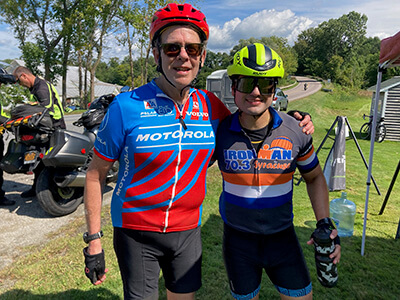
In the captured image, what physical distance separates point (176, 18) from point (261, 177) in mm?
1142

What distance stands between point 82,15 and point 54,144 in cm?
1993

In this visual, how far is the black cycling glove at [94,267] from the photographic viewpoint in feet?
5.89

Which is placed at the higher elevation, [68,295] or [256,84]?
[256,84]

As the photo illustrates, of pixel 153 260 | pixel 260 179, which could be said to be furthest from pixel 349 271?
pixel 153 260

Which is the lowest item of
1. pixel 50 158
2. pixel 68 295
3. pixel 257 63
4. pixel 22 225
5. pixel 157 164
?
pixel 68 295

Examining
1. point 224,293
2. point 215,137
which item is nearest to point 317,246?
point 215,137

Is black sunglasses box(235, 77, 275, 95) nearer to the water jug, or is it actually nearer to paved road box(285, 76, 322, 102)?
the water jug

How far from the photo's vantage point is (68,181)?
436 cm

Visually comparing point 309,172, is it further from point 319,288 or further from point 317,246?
point 319,288

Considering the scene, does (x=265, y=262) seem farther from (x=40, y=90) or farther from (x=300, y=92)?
(x=300, y=92)

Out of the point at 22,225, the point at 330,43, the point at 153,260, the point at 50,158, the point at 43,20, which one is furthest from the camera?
the point at 330,43

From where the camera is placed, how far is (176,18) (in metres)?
1.74

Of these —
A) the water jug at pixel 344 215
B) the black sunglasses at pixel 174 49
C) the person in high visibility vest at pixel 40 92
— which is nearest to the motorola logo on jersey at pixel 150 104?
the black sunglasses at pixel 174 49

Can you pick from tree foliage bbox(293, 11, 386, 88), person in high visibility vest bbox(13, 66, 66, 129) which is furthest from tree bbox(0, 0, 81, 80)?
tree foliage bbox(293, 11, 386, 88)
